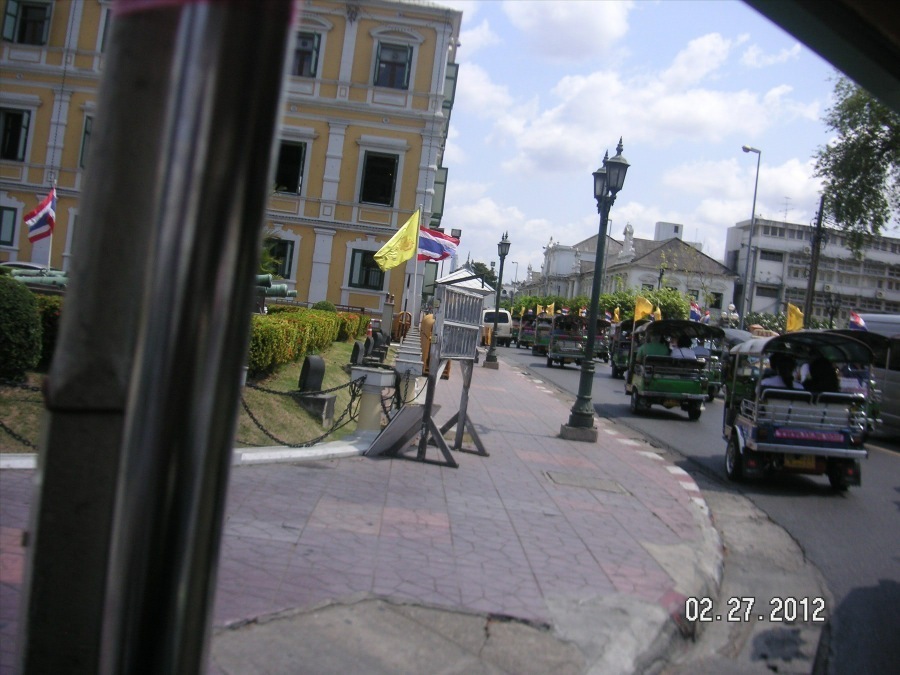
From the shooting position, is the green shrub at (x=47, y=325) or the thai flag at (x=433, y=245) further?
the thai flag at (x=433, y=245)

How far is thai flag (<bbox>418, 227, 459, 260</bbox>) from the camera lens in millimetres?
20453

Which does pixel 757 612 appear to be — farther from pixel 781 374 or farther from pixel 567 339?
pixel 567 339

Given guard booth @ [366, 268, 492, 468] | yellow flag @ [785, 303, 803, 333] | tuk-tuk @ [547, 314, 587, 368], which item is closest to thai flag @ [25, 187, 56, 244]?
guard booth @ [366, 268, 492, 468]

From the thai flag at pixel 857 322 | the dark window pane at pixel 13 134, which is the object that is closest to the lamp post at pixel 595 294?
the thai flag at pixel 857 322

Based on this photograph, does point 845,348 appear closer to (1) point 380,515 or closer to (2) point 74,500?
(1) point 380,515

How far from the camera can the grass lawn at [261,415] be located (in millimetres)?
7496

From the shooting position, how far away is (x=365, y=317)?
2702 cm

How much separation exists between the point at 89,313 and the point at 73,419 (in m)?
0.21

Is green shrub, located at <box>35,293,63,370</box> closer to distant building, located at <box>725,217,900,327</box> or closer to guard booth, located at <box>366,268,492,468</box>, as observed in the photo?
guard booth, located at <box>366,268,492,468</box>

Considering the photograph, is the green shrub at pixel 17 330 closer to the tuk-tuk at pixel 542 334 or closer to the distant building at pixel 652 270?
the tuk-tuk at pixel 542 334

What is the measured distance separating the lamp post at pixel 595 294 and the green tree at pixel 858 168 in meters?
19.4

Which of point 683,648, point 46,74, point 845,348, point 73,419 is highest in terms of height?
point 46,74

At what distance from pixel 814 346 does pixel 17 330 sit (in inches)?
402

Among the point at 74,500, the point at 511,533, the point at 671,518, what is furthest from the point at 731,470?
the point at 74,500
